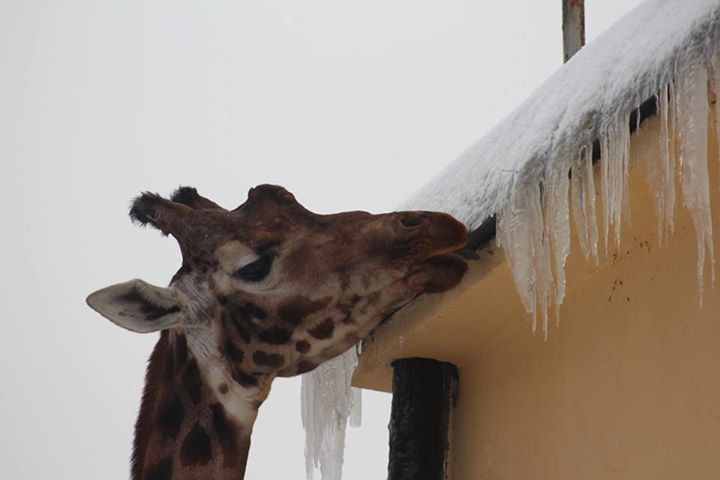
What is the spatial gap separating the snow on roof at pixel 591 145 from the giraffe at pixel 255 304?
28 centimetres

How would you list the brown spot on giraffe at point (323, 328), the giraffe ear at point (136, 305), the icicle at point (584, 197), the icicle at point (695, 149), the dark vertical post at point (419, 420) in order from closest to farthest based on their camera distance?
the icicle at point (695, 149), the icicle at point (584, 197), the giraffe ear at point (136, 305), the brown spot on giraffe at point (323, 328), the dark vertical post at point (419, 420)

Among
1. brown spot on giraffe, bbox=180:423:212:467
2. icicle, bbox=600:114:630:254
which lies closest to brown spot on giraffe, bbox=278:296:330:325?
brown spot on giraffe, bbox=180:423:212:467

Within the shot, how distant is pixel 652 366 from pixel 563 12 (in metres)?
2.09

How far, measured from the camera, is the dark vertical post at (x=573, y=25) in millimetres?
5559

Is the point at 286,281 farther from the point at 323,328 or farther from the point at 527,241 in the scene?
the point at 527,241

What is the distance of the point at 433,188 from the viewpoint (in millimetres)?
4684

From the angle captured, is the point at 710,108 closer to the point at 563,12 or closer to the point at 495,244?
the point at 495,244

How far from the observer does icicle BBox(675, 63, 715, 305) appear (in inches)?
128

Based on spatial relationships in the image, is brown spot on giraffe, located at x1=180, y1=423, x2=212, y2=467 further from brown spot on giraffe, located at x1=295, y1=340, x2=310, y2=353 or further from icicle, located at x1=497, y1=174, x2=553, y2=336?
icicle, located at x1=497, y1=174, x2=553, y2=336

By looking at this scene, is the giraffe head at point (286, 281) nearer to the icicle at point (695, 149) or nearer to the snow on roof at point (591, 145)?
the snow on roof at point (591, 145)

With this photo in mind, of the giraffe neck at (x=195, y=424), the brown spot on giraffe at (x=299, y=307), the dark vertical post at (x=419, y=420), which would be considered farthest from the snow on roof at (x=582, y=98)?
the giraffe neck at (x=195, y=424)

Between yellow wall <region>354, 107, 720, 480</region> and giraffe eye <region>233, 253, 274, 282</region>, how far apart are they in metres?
0.65

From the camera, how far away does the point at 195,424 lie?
164 inches

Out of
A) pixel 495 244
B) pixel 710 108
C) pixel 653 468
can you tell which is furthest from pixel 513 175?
pixel 653 468
